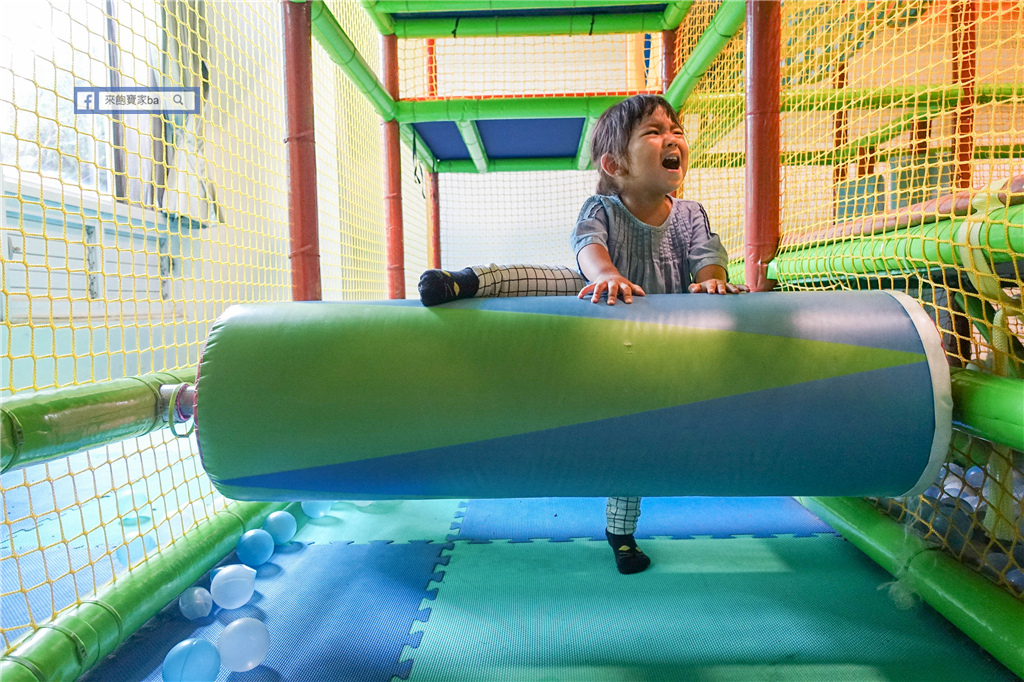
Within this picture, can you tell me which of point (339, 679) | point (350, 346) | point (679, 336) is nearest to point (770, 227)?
point (679, 336)

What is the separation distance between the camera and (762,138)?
1.42 metres

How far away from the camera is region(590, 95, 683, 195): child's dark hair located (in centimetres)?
135

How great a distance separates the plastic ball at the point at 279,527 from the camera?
1418mm

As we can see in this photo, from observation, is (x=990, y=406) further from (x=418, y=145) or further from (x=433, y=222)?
(x=433, y=222)

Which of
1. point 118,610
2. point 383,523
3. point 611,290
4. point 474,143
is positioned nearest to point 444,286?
point 611,290

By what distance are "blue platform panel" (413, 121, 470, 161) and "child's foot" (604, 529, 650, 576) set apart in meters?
2.11

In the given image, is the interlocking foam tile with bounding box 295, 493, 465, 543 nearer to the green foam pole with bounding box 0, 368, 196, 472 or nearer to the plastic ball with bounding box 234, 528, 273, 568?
the plastic ball with bounding box 234, 528, 273, 568

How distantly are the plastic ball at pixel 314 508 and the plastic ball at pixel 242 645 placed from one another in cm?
64

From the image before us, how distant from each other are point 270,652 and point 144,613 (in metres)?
0.25

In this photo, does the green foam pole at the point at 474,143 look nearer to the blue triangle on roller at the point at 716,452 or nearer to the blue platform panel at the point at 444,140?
the blue platform panel at the point at 444,140

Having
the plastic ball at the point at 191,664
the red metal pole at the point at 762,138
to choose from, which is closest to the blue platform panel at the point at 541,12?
A: the red metal pole at the point at 762,138

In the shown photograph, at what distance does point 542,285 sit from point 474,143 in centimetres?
214

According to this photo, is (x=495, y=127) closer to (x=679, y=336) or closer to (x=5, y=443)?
(x=679, y=336)

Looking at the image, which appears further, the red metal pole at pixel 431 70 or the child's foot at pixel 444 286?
the red metal pole at pixel 431 70
